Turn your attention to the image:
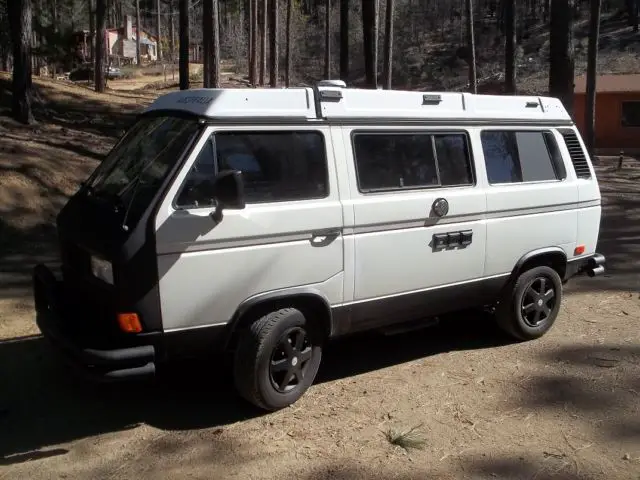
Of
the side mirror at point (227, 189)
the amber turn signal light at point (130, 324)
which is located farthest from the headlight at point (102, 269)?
the side mirror at point (227, 189)

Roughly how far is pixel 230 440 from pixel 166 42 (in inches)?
2783

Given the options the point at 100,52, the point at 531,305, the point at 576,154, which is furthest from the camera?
the point at 100,52

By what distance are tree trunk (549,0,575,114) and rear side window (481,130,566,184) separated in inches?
352

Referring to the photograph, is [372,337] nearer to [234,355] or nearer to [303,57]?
[234,355]

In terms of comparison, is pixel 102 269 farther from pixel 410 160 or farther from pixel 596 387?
pixel 596 387

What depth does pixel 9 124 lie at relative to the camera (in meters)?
14.6

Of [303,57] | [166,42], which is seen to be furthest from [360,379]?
[166,42]

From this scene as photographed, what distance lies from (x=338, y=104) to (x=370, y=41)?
20207 mm

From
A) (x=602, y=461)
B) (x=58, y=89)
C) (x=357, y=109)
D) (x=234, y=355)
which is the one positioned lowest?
(x=602, y=461)

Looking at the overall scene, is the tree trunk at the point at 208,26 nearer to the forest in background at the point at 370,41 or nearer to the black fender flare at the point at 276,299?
the forest in background at the point at 370,41

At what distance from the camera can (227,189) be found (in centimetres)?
434

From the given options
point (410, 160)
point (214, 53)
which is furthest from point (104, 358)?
point (214, 53)

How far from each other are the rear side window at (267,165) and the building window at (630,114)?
27.0 metres

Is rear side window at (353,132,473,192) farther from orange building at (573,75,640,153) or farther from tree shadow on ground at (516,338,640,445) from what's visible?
orange building at (573,75,640,153)
